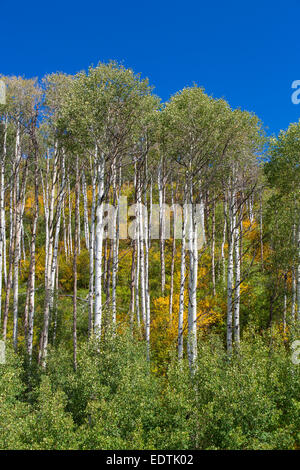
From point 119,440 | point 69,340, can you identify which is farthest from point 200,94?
point 69,340

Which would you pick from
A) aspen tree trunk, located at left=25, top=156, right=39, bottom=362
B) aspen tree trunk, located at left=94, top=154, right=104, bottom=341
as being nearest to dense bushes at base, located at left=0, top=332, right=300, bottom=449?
aspen tree trunk, located at left=94, top=154, right=104, bottom=341

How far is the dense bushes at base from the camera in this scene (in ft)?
31.6

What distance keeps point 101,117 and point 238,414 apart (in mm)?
15596

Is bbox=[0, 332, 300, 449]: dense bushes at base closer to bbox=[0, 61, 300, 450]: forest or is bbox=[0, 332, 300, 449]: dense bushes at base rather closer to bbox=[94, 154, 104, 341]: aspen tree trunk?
bbox=[0, 61, 300, 450]: forest

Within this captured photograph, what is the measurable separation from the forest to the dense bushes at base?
54 mm

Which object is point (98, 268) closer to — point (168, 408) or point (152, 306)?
point (168, 408)

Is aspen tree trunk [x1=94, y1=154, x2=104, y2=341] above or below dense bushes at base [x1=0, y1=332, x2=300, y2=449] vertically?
above

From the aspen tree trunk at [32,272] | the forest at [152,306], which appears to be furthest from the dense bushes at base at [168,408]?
the aspen tree trunk at [32,272]

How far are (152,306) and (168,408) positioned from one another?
16.7 meters

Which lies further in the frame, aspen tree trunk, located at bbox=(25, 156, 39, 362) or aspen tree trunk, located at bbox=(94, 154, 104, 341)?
aspen tree trunk, located at bbox=(25, 156, 39, 362)

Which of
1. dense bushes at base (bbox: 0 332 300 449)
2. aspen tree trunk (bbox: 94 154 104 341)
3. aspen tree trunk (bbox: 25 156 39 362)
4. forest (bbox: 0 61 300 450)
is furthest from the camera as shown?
aspen tree trunk (bbox: 25 156 39 362)

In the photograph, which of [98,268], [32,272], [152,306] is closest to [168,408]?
[98,268]

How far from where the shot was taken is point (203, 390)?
37.1 feet
